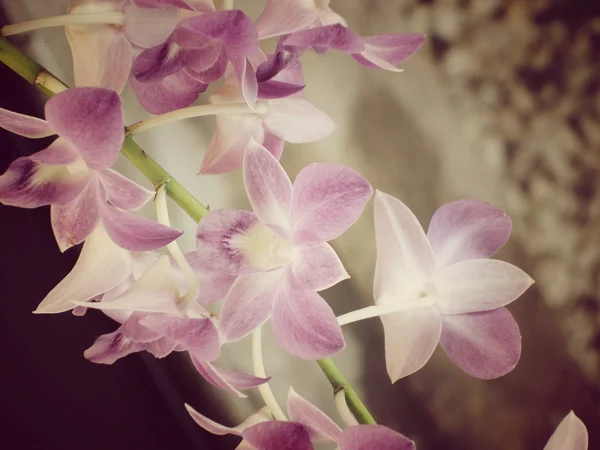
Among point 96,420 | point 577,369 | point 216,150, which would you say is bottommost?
point 96,420

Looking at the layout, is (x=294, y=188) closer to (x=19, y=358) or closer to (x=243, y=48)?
(x=243, y=48)

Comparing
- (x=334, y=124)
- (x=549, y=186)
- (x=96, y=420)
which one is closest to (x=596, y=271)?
(x=549, y=186)

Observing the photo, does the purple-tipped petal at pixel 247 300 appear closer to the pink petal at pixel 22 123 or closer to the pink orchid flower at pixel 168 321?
the pink orchid flower at pixel 168 321

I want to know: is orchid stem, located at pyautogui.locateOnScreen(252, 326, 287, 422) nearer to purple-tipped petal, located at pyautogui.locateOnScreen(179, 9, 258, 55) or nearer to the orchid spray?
the orchid spray

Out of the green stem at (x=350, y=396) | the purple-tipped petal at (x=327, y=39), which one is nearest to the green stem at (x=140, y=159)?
the green stem at (x=350, y=396)

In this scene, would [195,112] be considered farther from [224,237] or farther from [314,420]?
[314,420]

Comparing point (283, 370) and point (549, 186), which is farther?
point (283, 370)

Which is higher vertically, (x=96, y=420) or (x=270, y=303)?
(x=270, y=303)

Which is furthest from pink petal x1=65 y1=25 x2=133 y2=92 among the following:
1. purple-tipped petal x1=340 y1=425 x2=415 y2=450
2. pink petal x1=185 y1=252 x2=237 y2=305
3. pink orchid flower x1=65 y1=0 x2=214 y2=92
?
purple-tipped petal x1=340 y1=425 x2=415 y2=450
